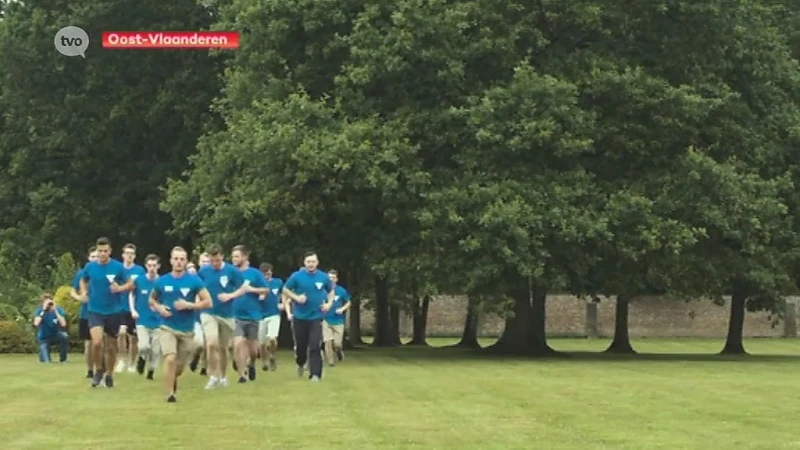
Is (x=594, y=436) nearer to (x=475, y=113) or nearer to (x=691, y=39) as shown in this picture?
(x=475, y=113)

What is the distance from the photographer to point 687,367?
105ft

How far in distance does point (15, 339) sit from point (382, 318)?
17.2m

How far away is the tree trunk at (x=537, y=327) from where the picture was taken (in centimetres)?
4203

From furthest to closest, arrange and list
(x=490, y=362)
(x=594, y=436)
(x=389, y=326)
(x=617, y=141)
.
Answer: (x=389, y=326) < (x=617, y=141) < (x=490, y=362) < (x=594, y=436)

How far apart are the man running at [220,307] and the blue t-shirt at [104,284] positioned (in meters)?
1.31

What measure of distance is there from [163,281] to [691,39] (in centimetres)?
2191

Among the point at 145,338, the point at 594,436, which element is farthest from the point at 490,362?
the point at 594,436

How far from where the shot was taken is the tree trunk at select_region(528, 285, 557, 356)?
138ft

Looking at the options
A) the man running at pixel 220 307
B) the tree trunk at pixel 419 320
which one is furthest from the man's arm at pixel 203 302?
the tree trunk at pixel 419 320

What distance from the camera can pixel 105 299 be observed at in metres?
22.6

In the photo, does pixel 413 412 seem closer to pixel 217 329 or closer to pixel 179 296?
pixel 179 296

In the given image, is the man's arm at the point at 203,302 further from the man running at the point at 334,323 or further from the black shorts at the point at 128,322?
the man running at the point at 334,323

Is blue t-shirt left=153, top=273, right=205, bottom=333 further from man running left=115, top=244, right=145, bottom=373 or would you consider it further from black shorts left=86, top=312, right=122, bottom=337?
man running left=115, top=244, right=145, bottom=373

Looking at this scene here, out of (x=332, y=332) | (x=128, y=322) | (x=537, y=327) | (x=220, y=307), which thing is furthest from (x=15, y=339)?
(x=220, y=307)
